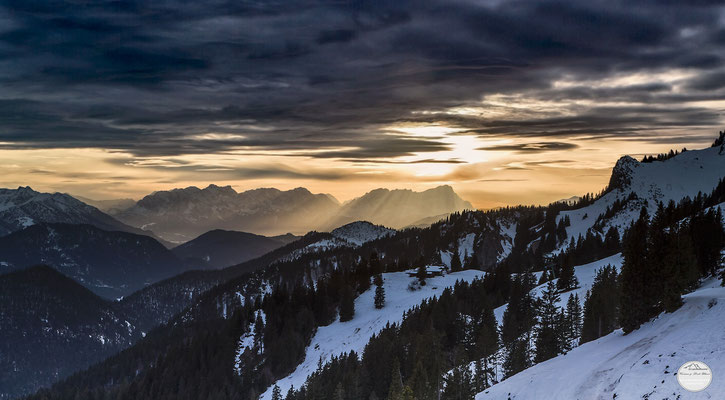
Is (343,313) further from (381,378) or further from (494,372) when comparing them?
(494,372)

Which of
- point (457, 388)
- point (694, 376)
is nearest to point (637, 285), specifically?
point (694, 376)

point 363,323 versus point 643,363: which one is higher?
point 643,363

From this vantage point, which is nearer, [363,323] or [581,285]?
[581,285]

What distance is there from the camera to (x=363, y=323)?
488 ft

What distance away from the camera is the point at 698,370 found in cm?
3497

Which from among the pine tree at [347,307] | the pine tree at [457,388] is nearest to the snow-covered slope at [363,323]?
the pine tree at [347,307]

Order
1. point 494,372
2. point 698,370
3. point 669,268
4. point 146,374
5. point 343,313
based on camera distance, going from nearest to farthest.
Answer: point 698,370, point 669,268, point 494,372, point 343,313, point 146,374

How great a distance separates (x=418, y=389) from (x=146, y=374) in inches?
6032

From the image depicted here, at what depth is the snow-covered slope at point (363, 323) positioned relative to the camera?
433ft

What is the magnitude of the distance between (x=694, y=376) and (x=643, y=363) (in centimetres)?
540

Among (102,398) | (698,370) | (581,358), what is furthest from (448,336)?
(102,398)

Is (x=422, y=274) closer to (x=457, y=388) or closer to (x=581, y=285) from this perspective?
(x=581, y=285)

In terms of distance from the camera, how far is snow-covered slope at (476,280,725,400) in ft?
119

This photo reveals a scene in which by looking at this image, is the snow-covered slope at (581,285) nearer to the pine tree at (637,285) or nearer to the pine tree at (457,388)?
the pine tree at (457,388)
